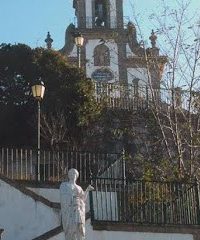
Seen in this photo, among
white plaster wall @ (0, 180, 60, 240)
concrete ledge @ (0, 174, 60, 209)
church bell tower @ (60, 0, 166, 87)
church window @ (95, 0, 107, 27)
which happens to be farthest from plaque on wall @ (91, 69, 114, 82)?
white plaster wall @ (0, 180, 60, 240)

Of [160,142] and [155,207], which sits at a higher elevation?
[160,142]

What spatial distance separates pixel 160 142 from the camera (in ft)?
90.6

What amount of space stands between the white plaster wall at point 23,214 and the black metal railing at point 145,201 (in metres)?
1.38

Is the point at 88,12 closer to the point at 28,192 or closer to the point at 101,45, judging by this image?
the point at 101,45

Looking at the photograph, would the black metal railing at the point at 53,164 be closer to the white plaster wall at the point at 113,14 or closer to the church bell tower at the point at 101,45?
the church bell tower at the point at 101,45

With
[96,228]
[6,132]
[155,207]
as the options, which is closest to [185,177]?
[155,207]

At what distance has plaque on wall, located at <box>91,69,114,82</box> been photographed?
43925mm

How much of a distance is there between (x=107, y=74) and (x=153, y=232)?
24.8 meters

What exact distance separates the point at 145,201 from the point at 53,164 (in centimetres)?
426

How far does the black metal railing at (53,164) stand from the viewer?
23.9 meters

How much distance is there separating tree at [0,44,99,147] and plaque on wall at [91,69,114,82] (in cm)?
1133

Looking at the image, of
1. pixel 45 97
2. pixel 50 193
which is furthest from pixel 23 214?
pixel 45 97

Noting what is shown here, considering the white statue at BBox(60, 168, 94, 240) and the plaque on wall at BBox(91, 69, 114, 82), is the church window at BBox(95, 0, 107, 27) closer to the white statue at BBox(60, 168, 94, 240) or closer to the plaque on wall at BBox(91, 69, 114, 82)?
the plaque on wall at BBox(91, 69, 114, 82)

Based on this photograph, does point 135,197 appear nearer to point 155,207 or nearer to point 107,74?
point 155,207
